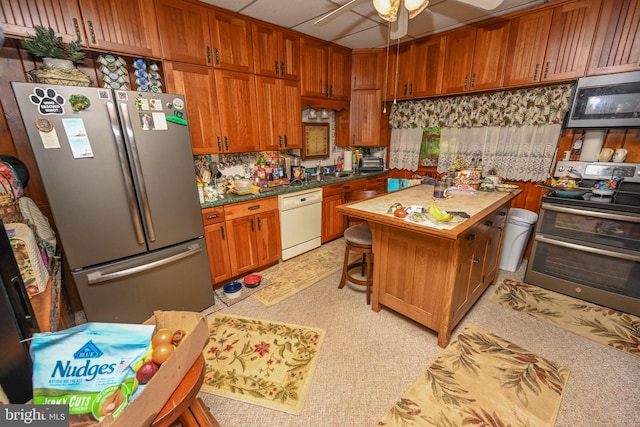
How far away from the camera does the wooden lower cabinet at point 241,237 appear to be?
2.55 metres

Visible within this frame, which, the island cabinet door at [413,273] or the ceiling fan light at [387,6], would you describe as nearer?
the ceiling fan light at [387,6]

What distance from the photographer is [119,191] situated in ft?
5.98

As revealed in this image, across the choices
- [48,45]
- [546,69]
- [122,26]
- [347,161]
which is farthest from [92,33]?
[546,69]

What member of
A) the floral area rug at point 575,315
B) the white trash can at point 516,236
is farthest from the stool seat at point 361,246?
the white trash can at point 516,236

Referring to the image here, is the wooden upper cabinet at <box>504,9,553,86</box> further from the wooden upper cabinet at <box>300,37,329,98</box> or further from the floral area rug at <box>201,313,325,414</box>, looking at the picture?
the floral area rug at <box>201,313,325,414</box>

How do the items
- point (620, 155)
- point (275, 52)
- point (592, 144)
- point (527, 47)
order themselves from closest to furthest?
1. point (620, 155)
2. point (592, 144)
3. point (527, 47)
4. point (275, 52)

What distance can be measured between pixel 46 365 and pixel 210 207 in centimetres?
182

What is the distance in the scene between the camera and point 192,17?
93.0 inches

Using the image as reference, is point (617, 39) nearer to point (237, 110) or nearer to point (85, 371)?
point (237, 110)

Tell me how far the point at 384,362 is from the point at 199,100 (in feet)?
8.94

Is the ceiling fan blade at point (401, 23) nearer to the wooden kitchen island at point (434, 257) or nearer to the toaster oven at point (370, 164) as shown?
the wooden kitchen island at point (434, 257)

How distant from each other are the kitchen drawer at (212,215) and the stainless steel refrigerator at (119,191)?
199 mm

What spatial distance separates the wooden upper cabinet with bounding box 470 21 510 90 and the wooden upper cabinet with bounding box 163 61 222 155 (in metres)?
2.89

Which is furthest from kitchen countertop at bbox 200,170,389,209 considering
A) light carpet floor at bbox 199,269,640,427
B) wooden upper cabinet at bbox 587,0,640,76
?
wooden upper cabinet at bbox 587,0,640,76
